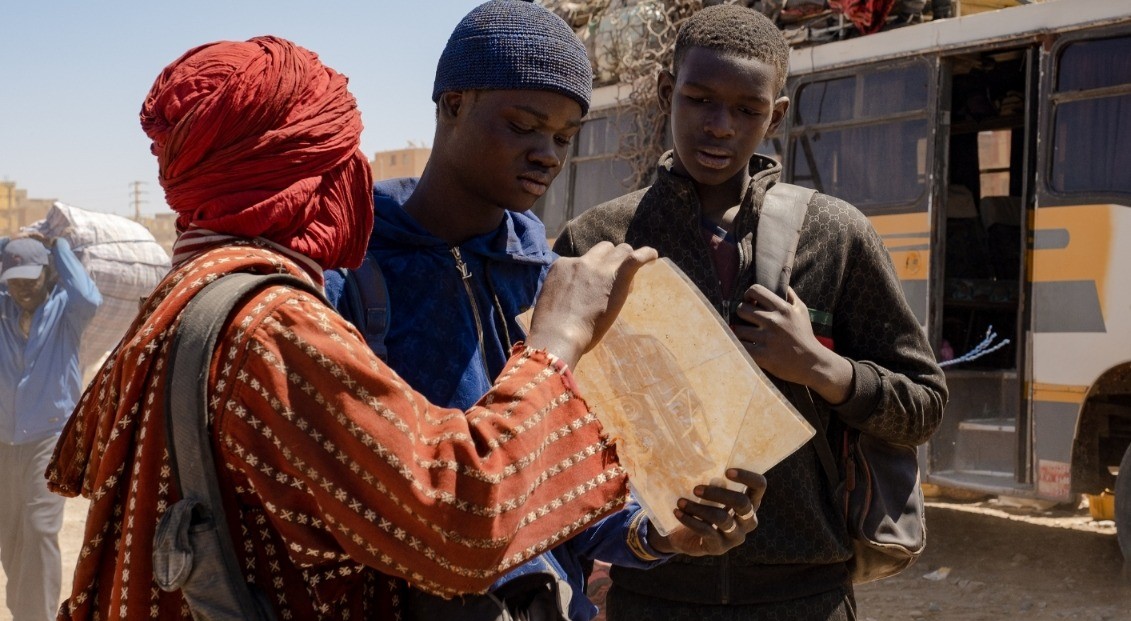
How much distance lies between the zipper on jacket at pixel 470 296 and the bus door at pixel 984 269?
5.36m

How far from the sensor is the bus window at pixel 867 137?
6977mm

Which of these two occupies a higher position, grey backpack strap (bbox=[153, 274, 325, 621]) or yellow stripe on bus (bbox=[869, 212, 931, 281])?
grey backpack strap (bbox=[153, 274, 325, 621])

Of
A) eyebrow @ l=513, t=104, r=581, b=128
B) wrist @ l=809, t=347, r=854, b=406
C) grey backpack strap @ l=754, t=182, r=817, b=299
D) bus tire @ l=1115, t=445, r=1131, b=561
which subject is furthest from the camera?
bus tire @ l=1115, t=445, r=1131, b=561

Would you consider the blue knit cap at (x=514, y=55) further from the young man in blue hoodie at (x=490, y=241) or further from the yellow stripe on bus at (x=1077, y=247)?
the yellow stripe on bus at (x=1077, y=247)

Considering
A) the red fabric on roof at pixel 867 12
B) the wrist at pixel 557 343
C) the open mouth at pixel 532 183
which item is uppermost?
the red fabric on roof at pixel 867 12

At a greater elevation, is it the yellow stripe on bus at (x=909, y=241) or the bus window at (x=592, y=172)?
the bus window at (x=592, y=172)

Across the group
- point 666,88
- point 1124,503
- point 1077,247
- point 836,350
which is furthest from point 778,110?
point 1124,503

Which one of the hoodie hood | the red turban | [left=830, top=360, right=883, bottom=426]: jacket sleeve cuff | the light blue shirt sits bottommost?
the light blue shirt

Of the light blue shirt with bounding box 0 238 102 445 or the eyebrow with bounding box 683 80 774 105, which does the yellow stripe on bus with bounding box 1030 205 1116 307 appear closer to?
the eyebrow with bounding box 683 80 774 105

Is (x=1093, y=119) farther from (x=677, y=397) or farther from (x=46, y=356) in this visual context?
(x=46, y=356)

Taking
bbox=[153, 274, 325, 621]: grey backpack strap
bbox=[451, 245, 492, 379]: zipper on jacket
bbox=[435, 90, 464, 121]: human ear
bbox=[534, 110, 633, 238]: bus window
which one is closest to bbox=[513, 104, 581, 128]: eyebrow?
bbox=[435, 90, 464, 121]: human ear

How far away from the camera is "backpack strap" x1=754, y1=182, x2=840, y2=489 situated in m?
2.30

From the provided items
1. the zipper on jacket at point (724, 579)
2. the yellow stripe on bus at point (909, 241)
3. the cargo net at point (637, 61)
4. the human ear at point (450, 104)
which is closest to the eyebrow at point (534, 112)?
the human ear at point (450, 104)

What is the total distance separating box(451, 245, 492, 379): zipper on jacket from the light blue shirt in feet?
16.4
